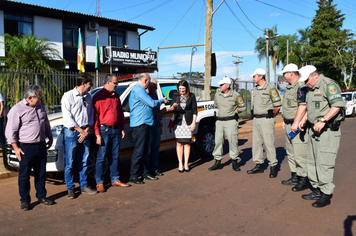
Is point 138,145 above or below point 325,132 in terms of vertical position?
below

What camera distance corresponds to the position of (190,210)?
4.64 metres

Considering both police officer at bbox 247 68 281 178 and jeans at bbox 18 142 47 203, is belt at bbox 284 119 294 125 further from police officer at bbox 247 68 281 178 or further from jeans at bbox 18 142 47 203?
jeans at bbox 18 142 47 203

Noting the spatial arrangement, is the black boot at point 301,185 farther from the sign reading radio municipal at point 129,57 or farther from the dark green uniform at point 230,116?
the sign reading radio municipal at point 129,57

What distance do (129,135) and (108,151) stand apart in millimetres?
766

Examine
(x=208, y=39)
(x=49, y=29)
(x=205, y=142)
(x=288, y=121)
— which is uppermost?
(x=49, y=29)

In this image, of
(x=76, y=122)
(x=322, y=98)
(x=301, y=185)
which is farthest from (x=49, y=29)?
(x=322, y=98)

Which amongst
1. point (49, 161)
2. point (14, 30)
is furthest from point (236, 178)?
point (14, 30)

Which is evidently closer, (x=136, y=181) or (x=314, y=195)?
(x=314, y=195)

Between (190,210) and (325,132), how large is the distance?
2.20 metres

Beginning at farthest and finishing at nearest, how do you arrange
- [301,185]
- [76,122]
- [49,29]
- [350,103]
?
1. [350,103]
2. [49,29]
3. [301,185]
4. [76,122]

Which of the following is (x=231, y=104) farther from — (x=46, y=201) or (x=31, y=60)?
(x=31, y=60)

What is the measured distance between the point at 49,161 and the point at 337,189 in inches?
191

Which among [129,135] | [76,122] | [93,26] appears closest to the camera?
[76,122]

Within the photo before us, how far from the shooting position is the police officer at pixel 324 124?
177 inches
